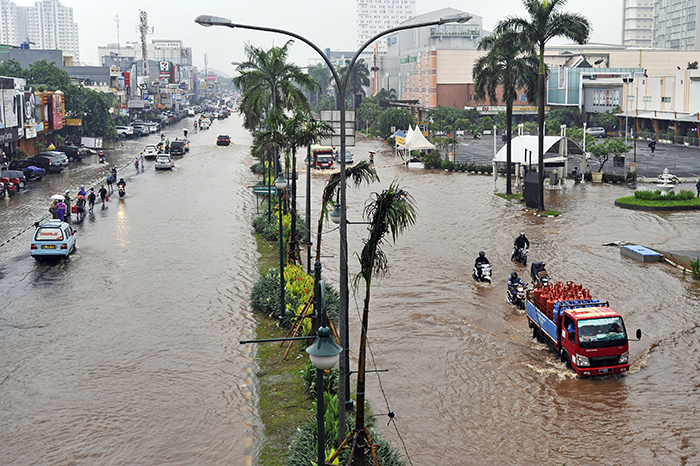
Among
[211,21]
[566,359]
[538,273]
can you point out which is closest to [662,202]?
[538,273]

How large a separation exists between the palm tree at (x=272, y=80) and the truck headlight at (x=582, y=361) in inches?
941

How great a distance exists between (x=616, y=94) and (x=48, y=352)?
289ft

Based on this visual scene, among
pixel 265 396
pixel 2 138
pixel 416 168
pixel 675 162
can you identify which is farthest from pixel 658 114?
pixel 265 396

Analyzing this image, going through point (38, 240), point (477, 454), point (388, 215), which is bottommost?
point (477, 454)

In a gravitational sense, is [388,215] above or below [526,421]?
above

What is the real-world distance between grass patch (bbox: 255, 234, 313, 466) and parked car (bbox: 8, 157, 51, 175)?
41011 mm

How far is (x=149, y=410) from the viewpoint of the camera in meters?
15.4

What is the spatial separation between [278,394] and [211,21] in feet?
25.7

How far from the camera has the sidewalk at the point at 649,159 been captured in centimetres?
5562

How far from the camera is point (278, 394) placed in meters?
15.9

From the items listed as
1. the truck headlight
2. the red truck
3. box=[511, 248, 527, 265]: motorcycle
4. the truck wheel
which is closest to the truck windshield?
the red truck

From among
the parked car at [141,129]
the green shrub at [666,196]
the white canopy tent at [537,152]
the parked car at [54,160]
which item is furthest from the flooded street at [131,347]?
the parked car at [141,129]

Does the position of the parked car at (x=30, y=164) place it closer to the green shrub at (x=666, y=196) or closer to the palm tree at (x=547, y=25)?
the palm tree at (x=547, y=25)

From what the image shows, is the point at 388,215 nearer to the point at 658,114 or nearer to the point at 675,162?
the point at 675,162
